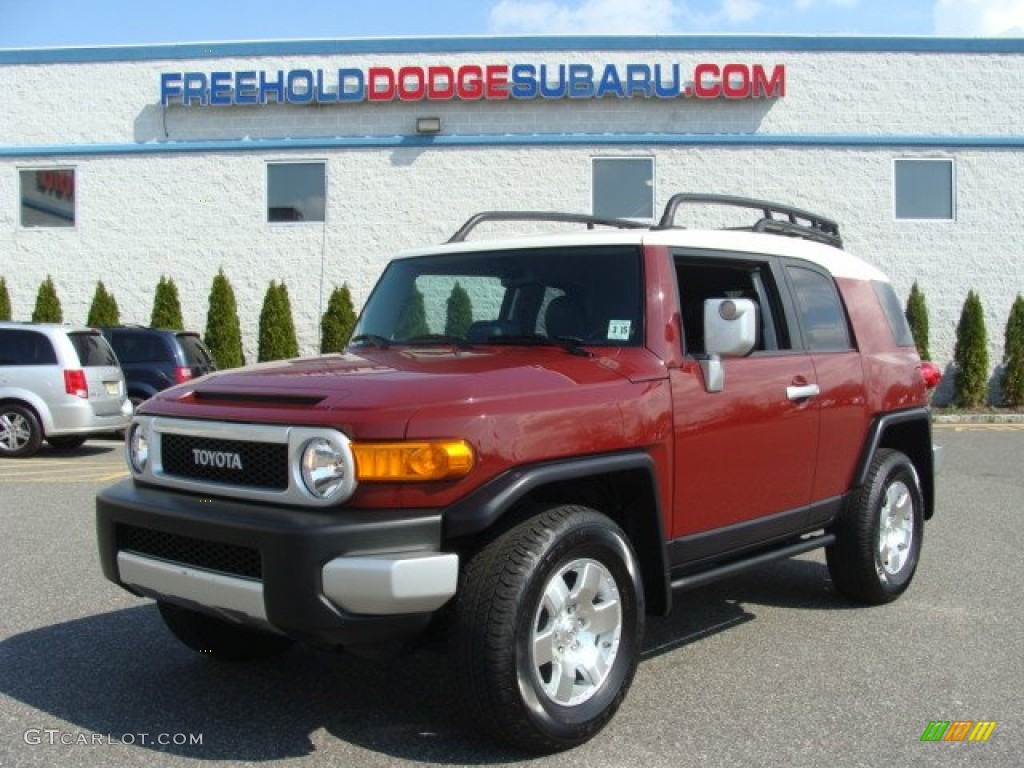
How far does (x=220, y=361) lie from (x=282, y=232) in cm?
269

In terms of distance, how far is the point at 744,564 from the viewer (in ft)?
15.1

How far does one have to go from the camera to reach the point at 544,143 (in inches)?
739

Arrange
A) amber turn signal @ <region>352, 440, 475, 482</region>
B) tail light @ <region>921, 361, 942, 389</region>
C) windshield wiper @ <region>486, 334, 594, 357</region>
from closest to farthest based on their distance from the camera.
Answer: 1. amber turn signal @ <region>352, 440, 475, 482</region>
2. windshield wiper @ <region>486, 334, 594, 357</region>
3. tail light @ <region>921, 361, 942, 389</region>

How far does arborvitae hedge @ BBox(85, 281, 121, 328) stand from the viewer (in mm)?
18719

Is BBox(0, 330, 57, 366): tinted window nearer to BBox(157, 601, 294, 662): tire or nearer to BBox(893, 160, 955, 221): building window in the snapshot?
BBox(157, 601, 294, 662): tire

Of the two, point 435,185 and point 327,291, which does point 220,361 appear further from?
point 435,185

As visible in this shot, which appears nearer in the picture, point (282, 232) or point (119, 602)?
point (119, 602)

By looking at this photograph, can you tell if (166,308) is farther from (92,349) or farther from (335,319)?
(92,349)

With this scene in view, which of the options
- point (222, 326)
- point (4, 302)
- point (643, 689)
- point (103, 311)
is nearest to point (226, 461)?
point (643, 689)

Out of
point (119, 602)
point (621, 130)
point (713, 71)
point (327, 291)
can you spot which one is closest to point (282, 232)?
point (327, 291)

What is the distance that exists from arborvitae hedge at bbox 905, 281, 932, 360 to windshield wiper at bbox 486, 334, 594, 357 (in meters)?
15.7

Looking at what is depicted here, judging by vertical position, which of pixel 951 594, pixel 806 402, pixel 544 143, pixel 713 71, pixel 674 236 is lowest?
pixel 951 594

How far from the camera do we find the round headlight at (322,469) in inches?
133

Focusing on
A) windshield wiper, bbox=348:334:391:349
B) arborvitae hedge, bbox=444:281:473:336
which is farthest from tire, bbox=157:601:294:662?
arborvitae hedge, bbox=444:281:473:336
